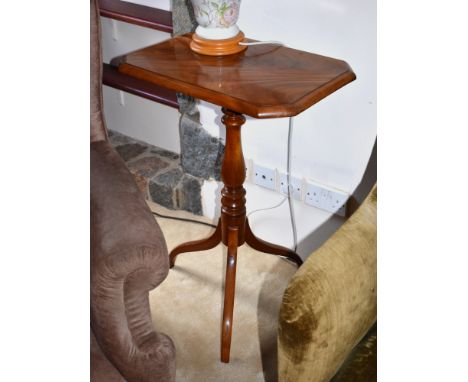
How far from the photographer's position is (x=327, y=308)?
894 mm

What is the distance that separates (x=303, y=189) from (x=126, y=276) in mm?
845

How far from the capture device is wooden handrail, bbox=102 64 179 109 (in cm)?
201

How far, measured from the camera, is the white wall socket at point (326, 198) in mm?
1650

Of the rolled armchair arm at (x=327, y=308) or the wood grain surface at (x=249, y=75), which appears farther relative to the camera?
the wood grain surface at (x=249, y=75)

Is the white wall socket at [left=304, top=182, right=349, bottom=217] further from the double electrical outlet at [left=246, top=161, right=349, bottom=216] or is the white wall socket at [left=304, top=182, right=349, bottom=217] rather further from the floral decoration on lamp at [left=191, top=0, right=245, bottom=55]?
the floral decoration on lamp at [left=191, top=0, right=245, bottom=55]

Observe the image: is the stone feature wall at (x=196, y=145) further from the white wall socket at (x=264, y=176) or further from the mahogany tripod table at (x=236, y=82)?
the mahogany tripod table at (x=236, y=82)

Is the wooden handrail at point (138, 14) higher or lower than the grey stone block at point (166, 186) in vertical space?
higher

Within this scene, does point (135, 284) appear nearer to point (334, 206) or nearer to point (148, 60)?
point (148, 60)

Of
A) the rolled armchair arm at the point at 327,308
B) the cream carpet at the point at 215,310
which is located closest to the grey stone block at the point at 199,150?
the cream carpet at the point at 215,310

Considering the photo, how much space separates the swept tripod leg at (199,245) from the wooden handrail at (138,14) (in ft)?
2.23

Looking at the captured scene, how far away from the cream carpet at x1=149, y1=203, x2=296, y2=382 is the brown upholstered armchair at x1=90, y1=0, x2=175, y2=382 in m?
0.42

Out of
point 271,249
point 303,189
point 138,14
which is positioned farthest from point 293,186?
point 138,14

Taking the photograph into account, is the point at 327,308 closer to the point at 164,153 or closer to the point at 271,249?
the point at 271,249

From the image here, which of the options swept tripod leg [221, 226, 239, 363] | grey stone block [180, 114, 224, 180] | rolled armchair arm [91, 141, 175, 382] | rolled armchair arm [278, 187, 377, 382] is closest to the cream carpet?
swept tripod leg [221, 226, 239, 363]
